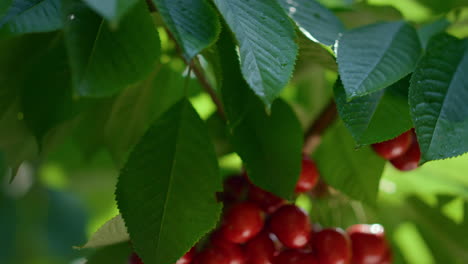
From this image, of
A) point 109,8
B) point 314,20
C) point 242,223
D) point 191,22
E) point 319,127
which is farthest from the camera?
point 319,127

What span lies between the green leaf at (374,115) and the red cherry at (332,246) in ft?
0.76

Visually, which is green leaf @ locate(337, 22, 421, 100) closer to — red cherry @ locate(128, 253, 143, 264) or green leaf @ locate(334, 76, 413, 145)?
green leaf @ locate(334, 76, 413, 145)

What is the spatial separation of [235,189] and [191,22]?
357 millimetres

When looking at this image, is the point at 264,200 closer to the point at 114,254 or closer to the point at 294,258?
the point at 294,258

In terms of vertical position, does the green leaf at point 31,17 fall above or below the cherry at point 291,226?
above

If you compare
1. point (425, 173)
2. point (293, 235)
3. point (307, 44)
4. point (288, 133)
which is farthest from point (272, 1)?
point (425, 173)

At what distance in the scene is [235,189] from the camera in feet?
2.42

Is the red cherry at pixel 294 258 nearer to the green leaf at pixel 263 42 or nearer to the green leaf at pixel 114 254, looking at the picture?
the green leaf at pixel 114 254

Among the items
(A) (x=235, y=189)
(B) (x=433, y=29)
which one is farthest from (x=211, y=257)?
(B) (x=433, y=29)

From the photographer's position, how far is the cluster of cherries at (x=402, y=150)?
63 cm

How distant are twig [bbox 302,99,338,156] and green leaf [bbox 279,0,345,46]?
0.25 m

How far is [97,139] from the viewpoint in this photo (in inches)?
34.1

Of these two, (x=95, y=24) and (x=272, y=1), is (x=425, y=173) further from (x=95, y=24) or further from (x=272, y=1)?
(x=95, y=24)

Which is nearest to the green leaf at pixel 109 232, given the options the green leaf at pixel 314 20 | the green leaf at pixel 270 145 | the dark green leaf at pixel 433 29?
the green leaf at pixel 270 145
